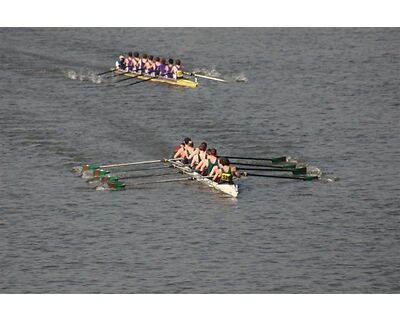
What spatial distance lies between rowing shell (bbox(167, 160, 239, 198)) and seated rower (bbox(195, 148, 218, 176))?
0.24 m

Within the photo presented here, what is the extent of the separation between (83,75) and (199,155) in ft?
86.3

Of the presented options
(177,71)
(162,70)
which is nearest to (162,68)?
(162,70)

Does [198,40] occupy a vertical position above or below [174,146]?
above

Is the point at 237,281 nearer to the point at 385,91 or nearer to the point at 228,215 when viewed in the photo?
the point at 228,215

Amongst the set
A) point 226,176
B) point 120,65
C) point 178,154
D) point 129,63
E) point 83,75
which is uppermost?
point 129,63

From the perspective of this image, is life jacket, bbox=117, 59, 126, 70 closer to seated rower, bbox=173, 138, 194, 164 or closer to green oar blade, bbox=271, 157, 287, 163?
seated rower, bbox=173, 138, 194, 164

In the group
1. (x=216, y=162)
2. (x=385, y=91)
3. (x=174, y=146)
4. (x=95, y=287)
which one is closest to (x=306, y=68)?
(x=385, y=91)

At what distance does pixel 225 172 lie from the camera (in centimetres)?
6800

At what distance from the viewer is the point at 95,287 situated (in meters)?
57.6

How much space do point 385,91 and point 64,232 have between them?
3281 centimetres

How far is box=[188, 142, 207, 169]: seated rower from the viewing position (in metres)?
70.2

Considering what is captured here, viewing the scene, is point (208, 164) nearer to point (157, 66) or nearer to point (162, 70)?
point (162, 70)

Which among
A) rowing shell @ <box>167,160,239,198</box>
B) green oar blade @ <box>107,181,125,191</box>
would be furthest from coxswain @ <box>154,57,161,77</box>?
green oar blade @ <box>107,181,125,191</box>

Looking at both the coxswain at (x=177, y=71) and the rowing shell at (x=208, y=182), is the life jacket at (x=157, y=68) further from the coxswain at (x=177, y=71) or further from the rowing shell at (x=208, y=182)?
the rowing shell at (x=208, y=182)
